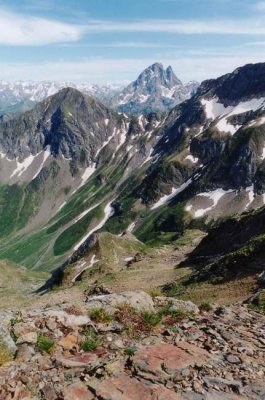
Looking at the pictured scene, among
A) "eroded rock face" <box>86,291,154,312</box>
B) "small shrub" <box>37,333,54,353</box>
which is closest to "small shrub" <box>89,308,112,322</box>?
"eroded rock face" <box>86,291,154,312</box>

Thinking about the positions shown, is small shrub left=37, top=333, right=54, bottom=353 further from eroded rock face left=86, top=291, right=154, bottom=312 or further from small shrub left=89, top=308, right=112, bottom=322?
eroded rock face left=86, top=291, right=154, bottom=312

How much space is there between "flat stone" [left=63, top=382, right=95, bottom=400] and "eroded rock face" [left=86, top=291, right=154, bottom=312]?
811 cm

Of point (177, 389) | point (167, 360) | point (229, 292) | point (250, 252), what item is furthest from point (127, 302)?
point (250, 252)

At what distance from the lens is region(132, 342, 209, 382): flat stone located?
17312 mm

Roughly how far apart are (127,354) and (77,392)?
3.15 meters

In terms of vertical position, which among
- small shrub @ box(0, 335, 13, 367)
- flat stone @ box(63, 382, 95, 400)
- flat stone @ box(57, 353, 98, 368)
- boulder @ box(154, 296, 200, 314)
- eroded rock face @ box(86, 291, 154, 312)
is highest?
small shrub @ box(0, 335, 13, 367)

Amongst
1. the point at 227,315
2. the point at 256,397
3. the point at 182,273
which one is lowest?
the point at 182,273

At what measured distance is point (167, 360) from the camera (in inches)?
719

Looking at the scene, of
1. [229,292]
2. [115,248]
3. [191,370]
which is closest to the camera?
[191,370]

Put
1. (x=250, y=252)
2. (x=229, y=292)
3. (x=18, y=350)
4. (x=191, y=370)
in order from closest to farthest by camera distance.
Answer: (x=191, y=370) → (x=18, y=350) → (x=229, y=292) → (x=250, y=252)

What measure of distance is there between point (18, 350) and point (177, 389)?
687 centimetres

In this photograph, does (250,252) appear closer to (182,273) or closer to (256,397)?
(182,273)

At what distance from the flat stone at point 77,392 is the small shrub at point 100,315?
20.3 feet

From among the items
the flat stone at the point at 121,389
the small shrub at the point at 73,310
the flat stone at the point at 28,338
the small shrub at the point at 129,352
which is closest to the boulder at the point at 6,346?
the flat stone at the point at 28,338
